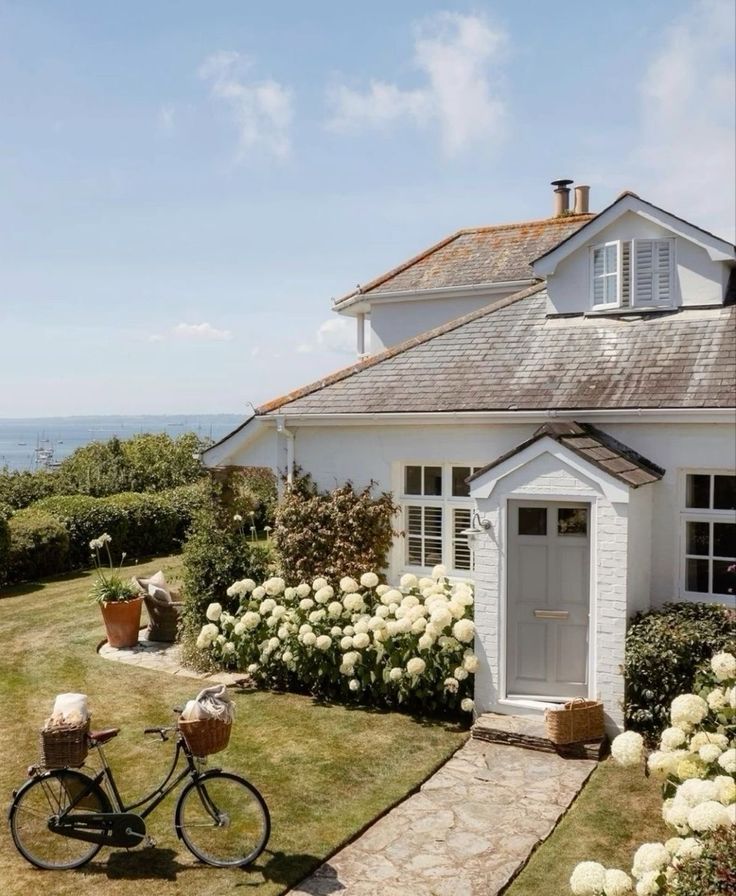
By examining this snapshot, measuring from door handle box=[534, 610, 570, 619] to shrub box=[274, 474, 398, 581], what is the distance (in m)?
3.31

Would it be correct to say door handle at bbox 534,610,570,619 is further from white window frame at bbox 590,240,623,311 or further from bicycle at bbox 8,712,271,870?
white window frame at bbox 590,240,623,311

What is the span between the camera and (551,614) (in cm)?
1058

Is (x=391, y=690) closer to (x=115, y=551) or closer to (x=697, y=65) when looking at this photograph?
(x=697, y=65)

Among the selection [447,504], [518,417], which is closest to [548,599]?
[447,504]

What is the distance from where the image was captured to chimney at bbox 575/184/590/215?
73.6 ft

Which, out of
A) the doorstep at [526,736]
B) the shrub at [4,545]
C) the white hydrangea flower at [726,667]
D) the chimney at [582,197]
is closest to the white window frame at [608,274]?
the doorstep at [526,736]

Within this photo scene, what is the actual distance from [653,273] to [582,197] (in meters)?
10.8

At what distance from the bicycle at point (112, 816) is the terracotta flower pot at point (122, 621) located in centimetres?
741

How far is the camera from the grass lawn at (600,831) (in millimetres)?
7000

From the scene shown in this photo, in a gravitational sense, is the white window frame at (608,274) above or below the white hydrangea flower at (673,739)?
above

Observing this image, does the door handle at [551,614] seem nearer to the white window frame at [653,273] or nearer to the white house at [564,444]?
the white house at [564,444]

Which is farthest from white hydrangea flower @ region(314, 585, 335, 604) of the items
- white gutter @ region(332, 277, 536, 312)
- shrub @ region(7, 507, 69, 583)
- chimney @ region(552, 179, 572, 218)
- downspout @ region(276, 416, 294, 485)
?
chimney @ region(552, 179, 572, 218)

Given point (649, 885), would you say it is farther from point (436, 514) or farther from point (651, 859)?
point (436, 514)

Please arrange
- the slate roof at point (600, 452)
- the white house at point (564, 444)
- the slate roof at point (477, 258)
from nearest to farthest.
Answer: the slate roof at point (600, 452)
the white house at point (564, 444)
the slate roof at point (477, 258)
